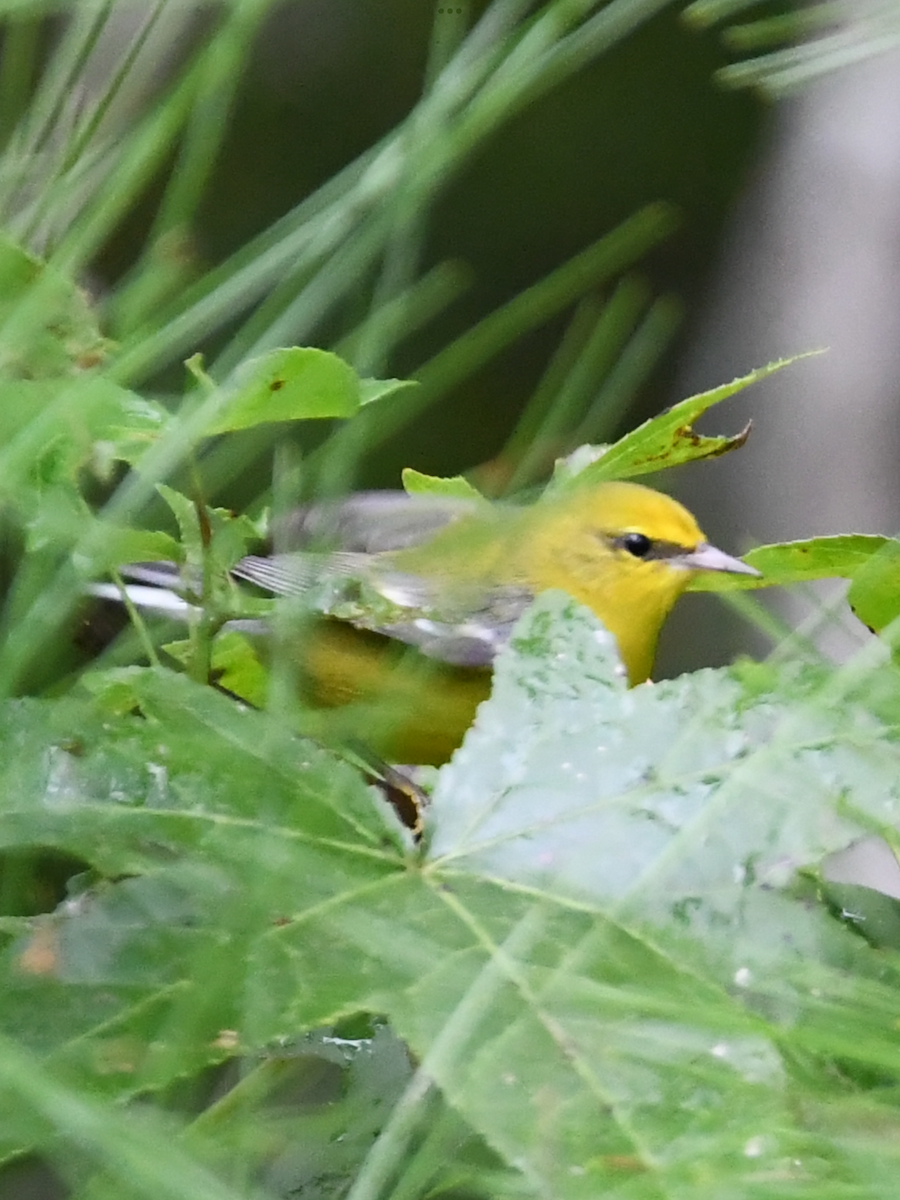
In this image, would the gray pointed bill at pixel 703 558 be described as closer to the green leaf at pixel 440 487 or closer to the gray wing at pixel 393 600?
the gray wing at pixel 393 600

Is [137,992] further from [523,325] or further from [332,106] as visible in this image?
[332,106]

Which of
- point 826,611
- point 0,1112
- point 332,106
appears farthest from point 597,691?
point 332,106

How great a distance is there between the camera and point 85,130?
1.08 ft

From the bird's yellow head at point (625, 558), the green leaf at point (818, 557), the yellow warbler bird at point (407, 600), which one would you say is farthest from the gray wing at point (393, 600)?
the bird's yellow head at point (625, 558)

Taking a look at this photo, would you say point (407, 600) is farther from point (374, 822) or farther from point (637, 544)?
point (637, 544)

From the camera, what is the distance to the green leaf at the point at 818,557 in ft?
1.23

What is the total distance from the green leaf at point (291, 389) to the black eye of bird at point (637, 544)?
601 mm

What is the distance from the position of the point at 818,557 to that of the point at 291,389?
17 centimetres

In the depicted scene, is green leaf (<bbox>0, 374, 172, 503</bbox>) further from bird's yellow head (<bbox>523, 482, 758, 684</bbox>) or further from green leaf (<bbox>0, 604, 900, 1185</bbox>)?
bird's yellow head (<bbox>523, 482, 758, 684</bbox>)

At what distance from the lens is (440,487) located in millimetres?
473

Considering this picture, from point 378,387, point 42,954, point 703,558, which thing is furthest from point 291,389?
point 703,558

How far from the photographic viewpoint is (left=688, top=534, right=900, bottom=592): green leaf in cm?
37

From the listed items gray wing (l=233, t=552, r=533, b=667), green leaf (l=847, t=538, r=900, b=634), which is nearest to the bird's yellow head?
gray wing (l=233, t=552, r=533, b=667)

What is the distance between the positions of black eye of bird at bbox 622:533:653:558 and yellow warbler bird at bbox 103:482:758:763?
0.03 meters
